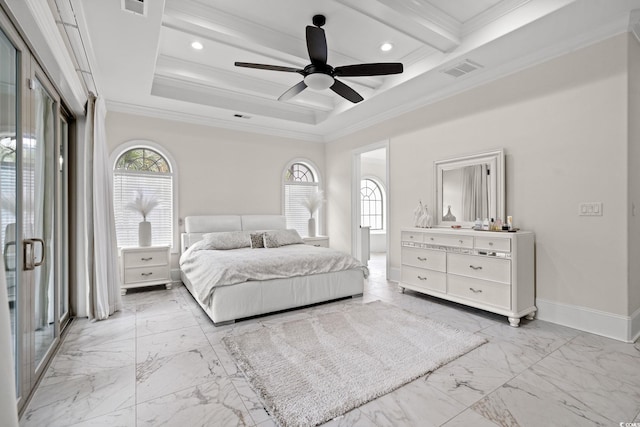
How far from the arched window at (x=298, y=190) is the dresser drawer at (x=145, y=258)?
94.8 inches

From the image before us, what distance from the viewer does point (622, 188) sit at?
280 centimetres

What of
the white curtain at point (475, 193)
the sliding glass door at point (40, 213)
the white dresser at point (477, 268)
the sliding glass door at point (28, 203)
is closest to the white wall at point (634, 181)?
the white dresser at point (477, 268)

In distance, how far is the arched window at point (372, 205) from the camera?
9.29 m

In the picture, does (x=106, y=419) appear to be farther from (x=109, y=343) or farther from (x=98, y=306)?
(x=98, y=306)

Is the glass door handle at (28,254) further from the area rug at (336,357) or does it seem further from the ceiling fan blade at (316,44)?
the ceiling fan blade at (316,44)

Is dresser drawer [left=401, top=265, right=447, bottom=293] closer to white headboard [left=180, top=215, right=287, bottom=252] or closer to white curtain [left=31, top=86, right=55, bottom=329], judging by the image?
white headboard [left=180, top=215, right=287, bottom=252]

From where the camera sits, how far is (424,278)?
4078 millimetres

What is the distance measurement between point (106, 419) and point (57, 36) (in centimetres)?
267

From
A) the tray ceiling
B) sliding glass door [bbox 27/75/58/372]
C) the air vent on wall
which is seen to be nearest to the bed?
sliding glass door [bbox 27/75/58/372]

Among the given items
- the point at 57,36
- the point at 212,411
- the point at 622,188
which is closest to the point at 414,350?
the point at 212,411

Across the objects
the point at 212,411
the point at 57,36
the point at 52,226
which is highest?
the point at 57,36

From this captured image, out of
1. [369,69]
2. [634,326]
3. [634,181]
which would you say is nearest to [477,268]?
[634,326]

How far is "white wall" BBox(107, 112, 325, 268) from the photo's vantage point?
5004 mm

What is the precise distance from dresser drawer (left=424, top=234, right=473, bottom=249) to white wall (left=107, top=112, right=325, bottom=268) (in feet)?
10.3
